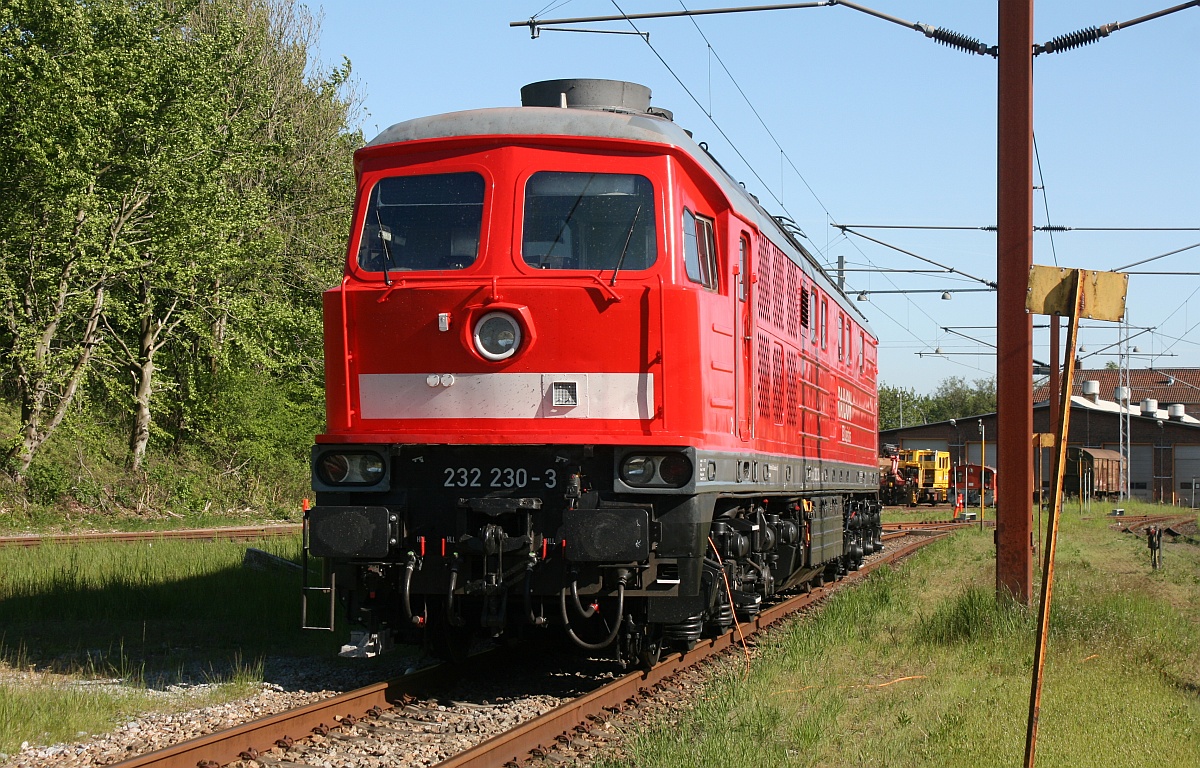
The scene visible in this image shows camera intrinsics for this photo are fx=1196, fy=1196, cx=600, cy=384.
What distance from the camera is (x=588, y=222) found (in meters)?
7.84

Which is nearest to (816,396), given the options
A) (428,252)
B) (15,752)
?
(428,252)

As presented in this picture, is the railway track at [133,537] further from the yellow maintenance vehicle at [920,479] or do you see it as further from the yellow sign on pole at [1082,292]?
the yellow maintenance vehicle at [920,479]

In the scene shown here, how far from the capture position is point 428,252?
7914mm

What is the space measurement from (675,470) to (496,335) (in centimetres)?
141

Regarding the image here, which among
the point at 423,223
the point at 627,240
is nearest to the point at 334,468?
the point at 423,223

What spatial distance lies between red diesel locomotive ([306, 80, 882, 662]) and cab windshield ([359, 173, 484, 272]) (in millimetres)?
15

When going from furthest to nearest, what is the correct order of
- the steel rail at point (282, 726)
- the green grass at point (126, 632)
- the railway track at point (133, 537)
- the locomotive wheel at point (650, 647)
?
1. the railway track at point (133, 537)
2. the locomotive wheel at point (650, 647)
3. the green grass at point (126, 632)
4. the steel rail at point (282, 726)

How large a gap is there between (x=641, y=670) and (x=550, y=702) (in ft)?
2.67

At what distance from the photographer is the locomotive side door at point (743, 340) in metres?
8.77

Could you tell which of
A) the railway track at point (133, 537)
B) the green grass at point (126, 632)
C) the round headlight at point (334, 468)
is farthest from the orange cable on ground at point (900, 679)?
the railway track at point (133, 537)

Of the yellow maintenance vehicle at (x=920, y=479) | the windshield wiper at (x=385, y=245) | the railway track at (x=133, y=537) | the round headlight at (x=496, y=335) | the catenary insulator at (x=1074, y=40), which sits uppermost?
Answer: the catenary insulator at (x=1074, y=40)

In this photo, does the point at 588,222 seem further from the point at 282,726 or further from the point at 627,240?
the point at 282,726

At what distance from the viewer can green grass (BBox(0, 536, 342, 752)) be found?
7176 mm

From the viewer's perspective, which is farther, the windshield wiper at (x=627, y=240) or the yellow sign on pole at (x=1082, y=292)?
the windshield wiper at (x=627, y=240)
